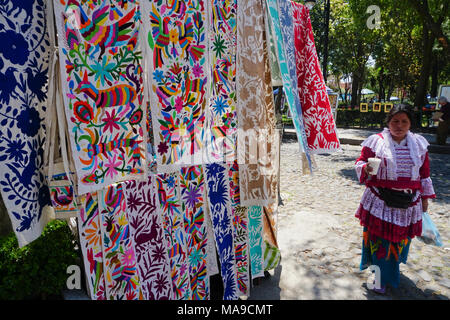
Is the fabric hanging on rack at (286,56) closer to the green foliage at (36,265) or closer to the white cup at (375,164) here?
the white cup at (375,164)

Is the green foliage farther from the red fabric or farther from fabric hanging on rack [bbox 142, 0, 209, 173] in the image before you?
the red fabric

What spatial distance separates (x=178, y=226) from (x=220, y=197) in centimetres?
47

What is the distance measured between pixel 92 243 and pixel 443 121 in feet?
40.4

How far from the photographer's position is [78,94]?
5.81 feet

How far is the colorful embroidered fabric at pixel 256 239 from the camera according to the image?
9.89 feet

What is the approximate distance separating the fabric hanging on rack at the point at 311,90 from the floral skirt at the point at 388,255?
1.12 meters

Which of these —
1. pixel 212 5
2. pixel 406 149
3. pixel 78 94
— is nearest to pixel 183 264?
pixel 78 94

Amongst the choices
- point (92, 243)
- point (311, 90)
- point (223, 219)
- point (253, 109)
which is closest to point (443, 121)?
point (311, 90)

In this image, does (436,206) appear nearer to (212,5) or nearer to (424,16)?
(212,5)

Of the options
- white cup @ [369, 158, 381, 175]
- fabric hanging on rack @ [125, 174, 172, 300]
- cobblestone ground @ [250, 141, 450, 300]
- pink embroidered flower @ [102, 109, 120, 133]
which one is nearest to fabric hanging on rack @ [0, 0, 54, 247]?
pink embroidered flower @ [102, 109, 120, 133]

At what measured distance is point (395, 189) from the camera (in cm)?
300

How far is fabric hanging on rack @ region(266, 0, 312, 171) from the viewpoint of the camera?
2.62 meters

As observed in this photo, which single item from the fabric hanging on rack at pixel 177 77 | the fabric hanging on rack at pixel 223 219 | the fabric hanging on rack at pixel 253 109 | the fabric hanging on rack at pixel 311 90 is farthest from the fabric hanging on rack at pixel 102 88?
the fabric hanging on rack at pixel 311 90
